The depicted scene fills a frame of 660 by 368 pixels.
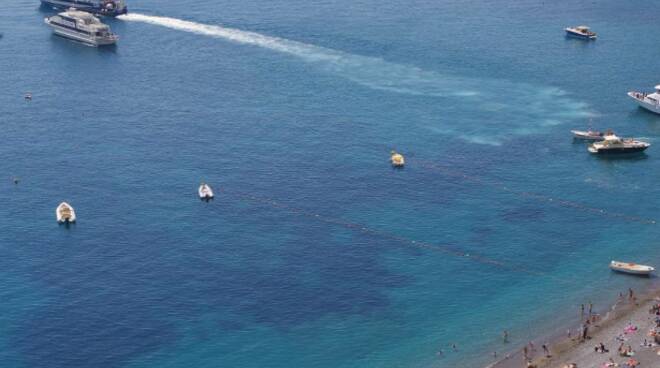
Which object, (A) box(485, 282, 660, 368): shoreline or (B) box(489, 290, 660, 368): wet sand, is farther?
(A) box(485, 282, 660, 368): shoreline

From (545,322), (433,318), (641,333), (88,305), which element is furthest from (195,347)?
(641,333)

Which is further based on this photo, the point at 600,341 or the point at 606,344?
the point at 600,341

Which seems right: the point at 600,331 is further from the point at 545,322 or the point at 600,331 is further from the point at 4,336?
the point at 4,336

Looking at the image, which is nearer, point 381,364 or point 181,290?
point 381,364

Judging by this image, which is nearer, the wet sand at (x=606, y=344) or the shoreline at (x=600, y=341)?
the wet sand at (x=606, y=344)

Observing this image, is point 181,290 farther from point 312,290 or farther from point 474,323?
point 474,323
